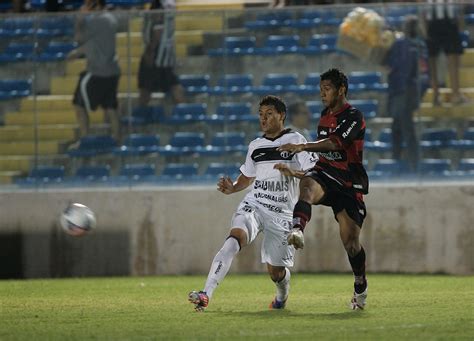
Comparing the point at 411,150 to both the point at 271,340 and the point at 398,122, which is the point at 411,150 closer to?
the point at 398,122

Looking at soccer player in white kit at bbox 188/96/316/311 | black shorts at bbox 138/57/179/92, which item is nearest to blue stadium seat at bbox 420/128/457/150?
black shorts at bbox 138/57/179/92

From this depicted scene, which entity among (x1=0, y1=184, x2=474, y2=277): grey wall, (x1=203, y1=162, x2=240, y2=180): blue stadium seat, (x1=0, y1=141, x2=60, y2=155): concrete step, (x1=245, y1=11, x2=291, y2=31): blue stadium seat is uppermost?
(x1=245, y1=11, x2=291, y2=31): blue stadium seat

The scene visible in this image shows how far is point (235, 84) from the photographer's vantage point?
55.5 ft

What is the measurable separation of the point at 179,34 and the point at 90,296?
4.85 meters

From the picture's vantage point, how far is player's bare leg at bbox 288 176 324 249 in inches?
397

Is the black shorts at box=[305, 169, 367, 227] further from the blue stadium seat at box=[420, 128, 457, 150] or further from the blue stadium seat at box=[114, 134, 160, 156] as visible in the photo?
the blue stadium seat at box=[114, 134, 160, 156]

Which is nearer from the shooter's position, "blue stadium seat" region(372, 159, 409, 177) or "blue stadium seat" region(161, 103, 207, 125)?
"blue stadium seat" region(372, 159, 409, 177)

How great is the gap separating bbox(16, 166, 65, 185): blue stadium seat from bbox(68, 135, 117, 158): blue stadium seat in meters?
0.30

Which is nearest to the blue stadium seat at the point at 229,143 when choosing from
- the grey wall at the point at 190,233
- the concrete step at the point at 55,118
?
the grey wall at the point at 190,233

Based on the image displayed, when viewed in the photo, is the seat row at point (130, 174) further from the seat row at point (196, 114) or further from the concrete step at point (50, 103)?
the concrete step at point (50, 103)

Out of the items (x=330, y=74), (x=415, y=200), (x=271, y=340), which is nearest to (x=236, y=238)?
(x=330, y=74)

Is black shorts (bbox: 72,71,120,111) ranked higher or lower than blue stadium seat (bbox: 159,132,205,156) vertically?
higher

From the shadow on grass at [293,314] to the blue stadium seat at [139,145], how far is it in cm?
611

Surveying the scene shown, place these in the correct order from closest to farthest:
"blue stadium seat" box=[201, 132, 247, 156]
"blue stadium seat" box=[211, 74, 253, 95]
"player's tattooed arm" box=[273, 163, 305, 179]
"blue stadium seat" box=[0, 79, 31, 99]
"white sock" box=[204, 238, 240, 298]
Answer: "white sock" box=[204, 238, 240, 298] < "player's tattooed arm" box=[273, 163, 305, 179] < "blue stadium seat" box=[201, 132, 247, 156] < "blue stadium seat" box=[211, 74, 253, 95] < "blue stadium seat" box=[0, 79, 31, 99]
